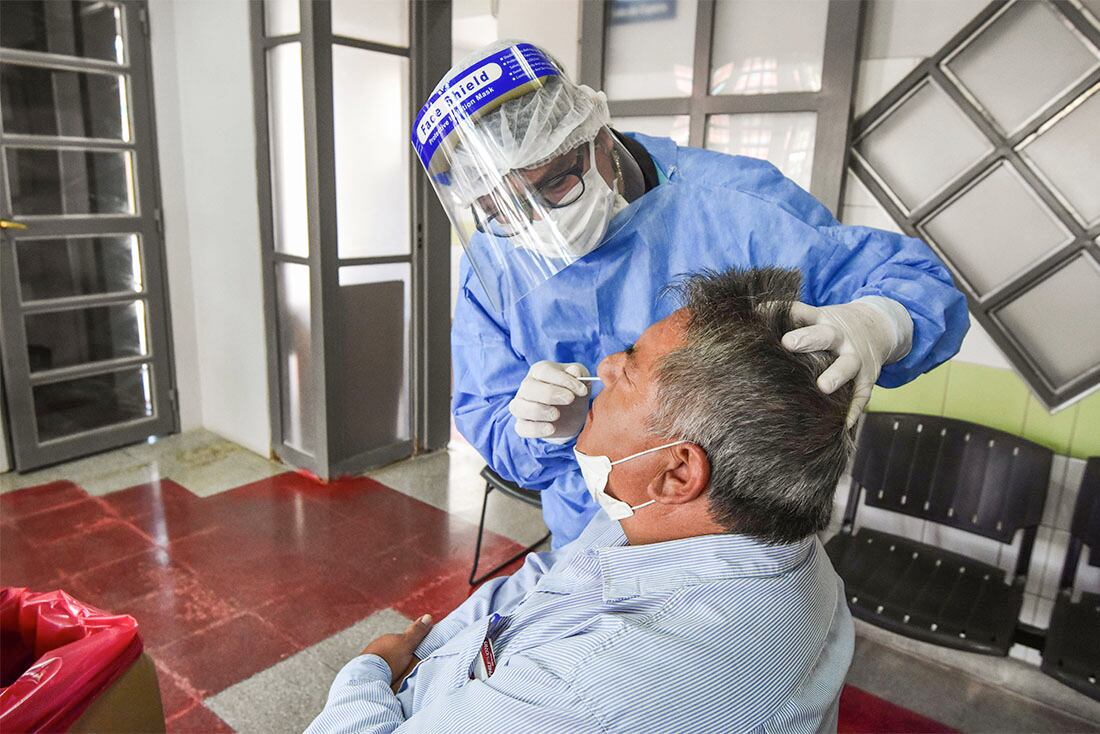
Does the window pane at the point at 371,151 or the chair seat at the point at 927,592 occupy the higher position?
the window pane at the point at 371,151

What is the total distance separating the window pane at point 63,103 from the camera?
10.8 feet

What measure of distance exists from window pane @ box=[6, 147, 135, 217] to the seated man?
11.1 ft

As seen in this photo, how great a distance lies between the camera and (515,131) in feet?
3.76

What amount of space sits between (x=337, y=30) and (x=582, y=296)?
2.53 m

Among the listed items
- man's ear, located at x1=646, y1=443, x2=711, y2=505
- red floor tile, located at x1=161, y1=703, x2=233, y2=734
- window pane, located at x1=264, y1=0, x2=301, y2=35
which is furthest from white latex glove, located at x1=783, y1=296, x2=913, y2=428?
window pane, located at x1=264, y1=0, x2=301, y2=35

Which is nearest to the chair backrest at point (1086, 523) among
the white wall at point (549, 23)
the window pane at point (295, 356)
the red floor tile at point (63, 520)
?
the white wall at point (549, 23)

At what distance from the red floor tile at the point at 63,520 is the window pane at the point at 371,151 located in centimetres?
154

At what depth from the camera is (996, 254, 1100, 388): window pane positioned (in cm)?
211

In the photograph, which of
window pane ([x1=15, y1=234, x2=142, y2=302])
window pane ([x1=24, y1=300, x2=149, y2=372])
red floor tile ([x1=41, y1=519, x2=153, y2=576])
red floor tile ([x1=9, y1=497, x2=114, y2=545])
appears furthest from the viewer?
window pane ([x1=24, y1=300, x2=149, y2=372])

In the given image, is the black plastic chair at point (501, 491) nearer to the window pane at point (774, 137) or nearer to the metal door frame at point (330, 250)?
the metal door frame at point (330, 250)

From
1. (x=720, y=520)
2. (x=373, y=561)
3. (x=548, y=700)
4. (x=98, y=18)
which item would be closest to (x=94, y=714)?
(x=548, y=700)

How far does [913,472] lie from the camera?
2.30 metres

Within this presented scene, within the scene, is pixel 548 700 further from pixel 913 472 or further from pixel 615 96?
pixel 615 96

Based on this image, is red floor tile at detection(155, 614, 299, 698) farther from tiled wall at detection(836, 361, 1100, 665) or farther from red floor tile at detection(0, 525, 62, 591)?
tiled wall at detection(836, 361, 1100, 665)
